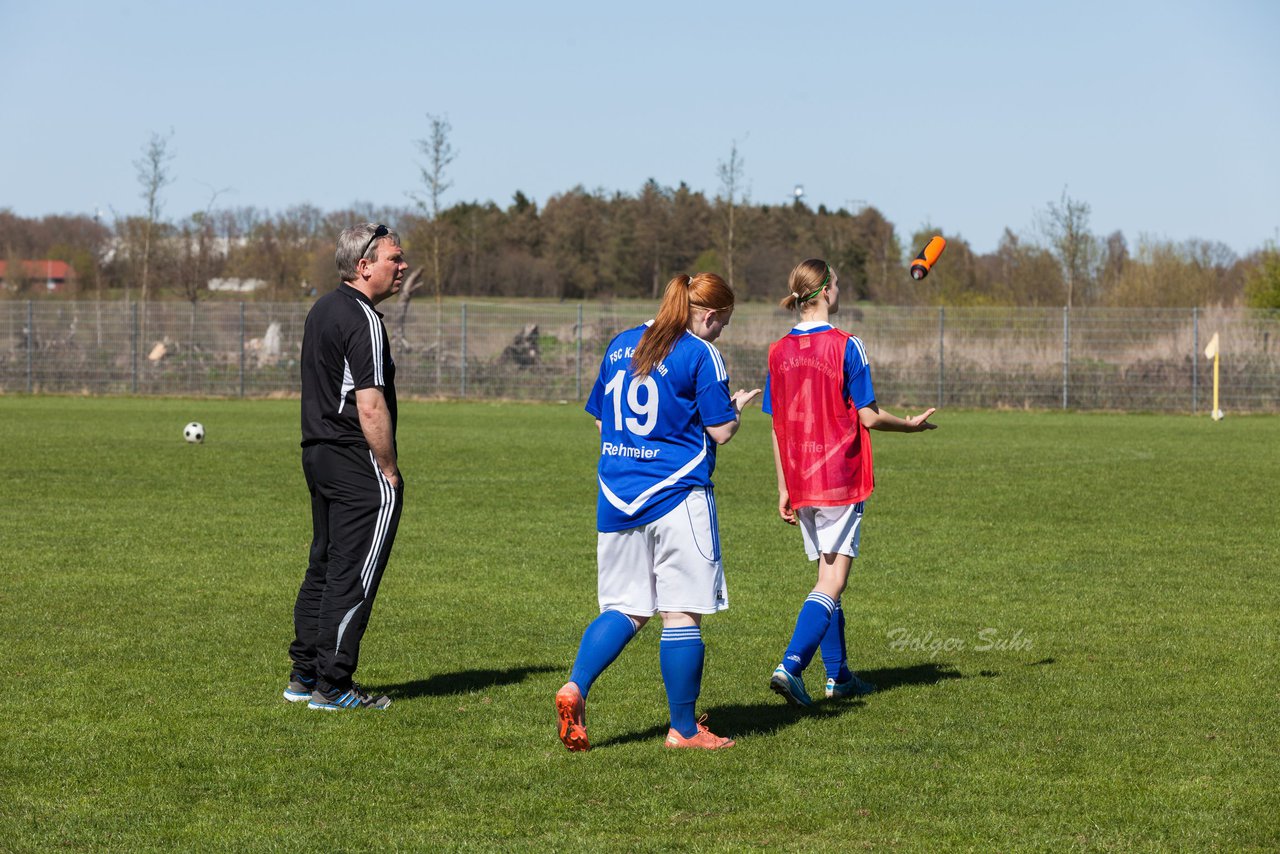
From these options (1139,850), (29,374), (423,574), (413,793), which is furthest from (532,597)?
(29,374)

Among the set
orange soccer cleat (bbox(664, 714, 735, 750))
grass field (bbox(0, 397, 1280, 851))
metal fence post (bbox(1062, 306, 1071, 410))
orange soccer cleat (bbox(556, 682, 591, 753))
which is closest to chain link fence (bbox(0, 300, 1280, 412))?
metal fence post (bbox(1062, 306, 1071, 410))

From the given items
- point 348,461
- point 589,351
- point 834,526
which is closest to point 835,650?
point 834,526

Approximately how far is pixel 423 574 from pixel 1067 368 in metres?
24.5

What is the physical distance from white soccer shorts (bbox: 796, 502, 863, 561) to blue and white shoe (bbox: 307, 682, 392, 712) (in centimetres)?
204

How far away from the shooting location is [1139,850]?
4227 millimetres

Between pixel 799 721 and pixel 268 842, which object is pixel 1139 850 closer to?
pixel 799 721

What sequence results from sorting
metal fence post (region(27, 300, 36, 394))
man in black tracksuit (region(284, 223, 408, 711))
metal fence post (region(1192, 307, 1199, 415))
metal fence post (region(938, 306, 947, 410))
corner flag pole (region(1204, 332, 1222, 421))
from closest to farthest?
man in black tracksuit (region(284, 223, 408, 711)) → corner flag pole (region(1204, 332, 1222, 421)) → metal fence post (region(1192, 307, 1199, 415)) → metal fence post (region(938, 306, 947, 410)) → metal fence post (region(27, 300, 36, 394))

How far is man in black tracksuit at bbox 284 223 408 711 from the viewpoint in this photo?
589 cm

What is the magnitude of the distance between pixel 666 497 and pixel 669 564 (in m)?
0.26

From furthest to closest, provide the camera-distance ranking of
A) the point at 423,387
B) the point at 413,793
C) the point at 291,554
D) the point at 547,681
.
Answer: the point at 423,387 → the point at 291,554 → the point at 547,681 → the point at 413,793

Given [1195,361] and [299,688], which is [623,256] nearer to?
[1195,361]

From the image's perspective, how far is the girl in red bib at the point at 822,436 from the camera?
604 centimetres

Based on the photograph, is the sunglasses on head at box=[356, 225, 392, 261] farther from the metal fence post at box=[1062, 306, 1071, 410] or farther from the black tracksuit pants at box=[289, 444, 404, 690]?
the metal fence post at box=[1062, 306, 1071, 410]

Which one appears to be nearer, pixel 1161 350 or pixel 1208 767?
pixel 1208 767
